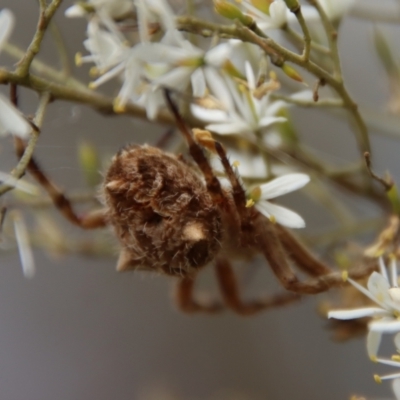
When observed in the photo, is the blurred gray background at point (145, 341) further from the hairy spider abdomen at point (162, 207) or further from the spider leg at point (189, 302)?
the hairy spider abdomen at point (162, 207)

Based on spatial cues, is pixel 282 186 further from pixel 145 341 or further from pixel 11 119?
pixel 145 341

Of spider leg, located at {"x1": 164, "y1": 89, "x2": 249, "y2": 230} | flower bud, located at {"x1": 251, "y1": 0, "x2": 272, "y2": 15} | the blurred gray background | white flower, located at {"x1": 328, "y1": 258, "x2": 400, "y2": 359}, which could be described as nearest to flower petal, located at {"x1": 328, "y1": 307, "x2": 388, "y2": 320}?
white flower, located at {"x1": 328, "y1": 258, "x2": 400, "y2": 359}

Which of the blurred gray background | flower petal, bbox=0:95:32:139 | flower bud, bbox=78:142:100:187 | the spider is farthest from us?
the blurred gray background

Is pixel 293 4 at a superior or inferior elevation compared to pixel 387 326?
superior

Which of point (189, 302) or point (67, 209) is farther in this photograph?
point (189, 302)

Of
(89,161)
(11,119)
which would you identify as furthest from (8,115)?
(89,161)

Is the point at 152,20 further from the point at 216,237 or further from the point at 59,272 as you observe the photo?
the point at 59,272

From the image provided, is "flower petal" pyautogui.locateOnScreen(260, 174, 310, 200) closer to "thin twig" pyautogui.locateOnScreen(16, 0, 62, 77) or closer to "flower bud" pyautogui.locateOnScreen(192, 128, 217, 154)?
"flower bud" pyautogui.locateOnScreen(192, 128, 217, 154)
